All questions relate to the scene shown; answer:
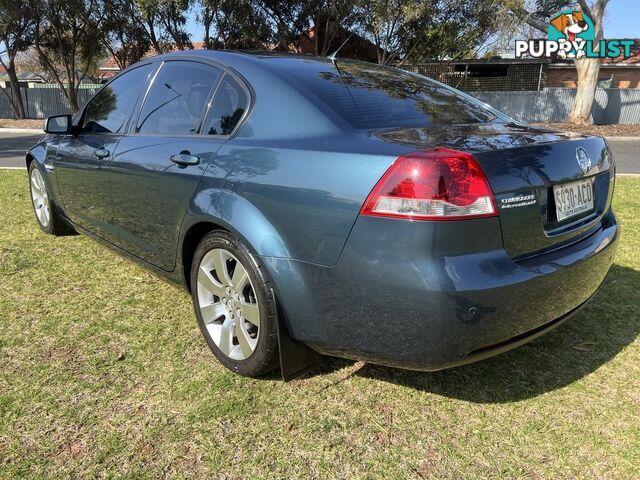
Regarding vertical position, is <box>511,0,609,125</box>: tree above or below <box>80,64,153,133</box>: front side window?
above

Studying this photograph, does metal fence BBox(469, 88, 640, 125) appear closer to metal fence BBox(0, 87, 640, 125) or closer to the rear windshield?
metal fence BBox(0, 87, 640, 125)

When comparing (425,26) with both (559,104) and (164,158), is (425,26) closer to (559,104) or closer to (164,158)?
(559,104)

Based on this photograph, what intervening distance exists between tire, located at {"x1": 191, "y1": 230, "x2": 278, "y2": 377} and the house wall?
36.2 meters

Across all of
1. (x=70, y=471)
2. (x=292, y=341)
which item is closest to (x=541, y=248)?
(x=292, y=341)

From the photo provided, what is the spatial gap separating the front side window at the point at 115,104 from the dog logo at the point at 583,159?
8.67 ft

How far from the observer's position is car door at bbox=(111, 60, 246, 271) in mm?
2732

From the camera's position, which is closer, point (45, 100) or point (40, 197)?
point (40, 197)

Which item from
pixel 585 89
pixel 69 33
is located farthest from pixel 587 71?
pixel 69 33

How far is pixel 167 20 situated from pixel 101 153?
22.1 meters

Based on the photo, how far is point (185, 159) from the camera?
8.93ft

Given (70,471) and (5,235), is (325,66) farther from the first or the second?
(5,235)

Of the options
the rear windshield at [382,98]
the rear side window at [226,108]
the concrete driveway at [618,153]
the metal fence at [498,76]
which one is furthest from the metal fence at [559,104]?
the rear side window at [226,108]

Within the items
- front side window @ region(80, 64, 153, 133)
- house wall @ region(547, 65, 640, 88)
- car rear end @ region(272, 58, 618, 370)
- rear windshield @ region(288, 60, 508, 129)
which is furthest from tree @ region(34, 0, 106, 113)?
house wall @ region(547, 65, 640, 88)

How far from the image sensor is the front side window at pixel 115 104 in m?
3.51
